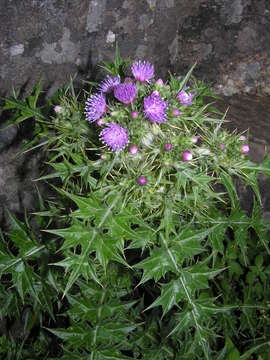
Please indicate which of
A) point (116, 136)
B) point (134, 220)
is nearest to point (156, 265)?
point (134, 220)

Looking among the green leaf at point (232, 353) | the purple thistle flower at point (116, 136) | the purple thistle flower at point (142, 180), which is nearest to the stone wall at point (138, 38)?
the purple thistle flower at point (116, 136)

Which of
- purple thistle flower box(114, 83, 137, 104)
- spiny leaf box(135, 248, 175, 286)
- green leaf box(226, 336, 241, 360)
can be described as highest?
purple thistle flower box(114, 83, 137, 104)

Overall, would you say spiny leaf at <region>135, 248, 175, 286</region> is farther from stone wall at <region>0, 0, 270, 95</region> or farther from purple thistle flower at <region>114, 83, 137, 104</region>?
stone wall at <region>0, 0, 270, 95</region>

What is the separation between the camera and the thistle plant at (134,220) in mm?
1872

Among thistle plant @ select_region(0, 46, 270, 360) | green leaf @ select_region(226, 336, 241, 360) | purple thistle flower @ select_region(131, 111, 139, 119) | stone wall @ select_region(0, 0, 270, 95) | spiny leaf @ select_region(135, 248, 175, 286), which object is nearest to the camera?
purple thistle flower @ select_region(131, 111, 139, 119)

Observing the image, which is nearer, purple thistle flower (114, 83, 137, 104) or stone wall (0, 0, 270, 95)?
purple thistle flower (114, 83, 137, 104)

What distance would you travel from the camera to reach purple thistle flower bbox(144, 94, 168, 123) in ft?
5.78

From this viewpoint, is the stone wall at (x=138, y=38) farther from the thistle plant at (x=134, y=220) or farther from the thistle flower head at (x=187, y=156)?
the thistle flower head at (x=187, y=156)

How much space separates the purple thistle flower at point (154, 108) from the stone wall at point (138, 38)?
1523mm

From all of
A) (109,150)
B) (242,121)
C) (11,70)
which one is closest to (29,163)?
(11,70)

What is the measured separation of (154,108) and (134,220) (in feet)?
2.00

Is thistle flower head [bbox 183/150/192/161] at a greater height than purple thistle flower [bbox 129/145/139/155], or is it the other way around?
purple thistle flower [bbox 129/145/139/155]

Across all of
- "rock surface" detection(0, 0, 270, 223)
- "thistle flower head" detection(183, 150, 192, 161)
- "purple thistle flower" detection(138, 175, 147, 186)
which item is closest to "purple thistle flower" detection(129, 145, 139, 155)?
"purple thistle flower" detection(138, 175, 147, 186)

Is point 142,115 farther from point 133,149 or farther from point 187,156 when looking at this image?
point 187,156
